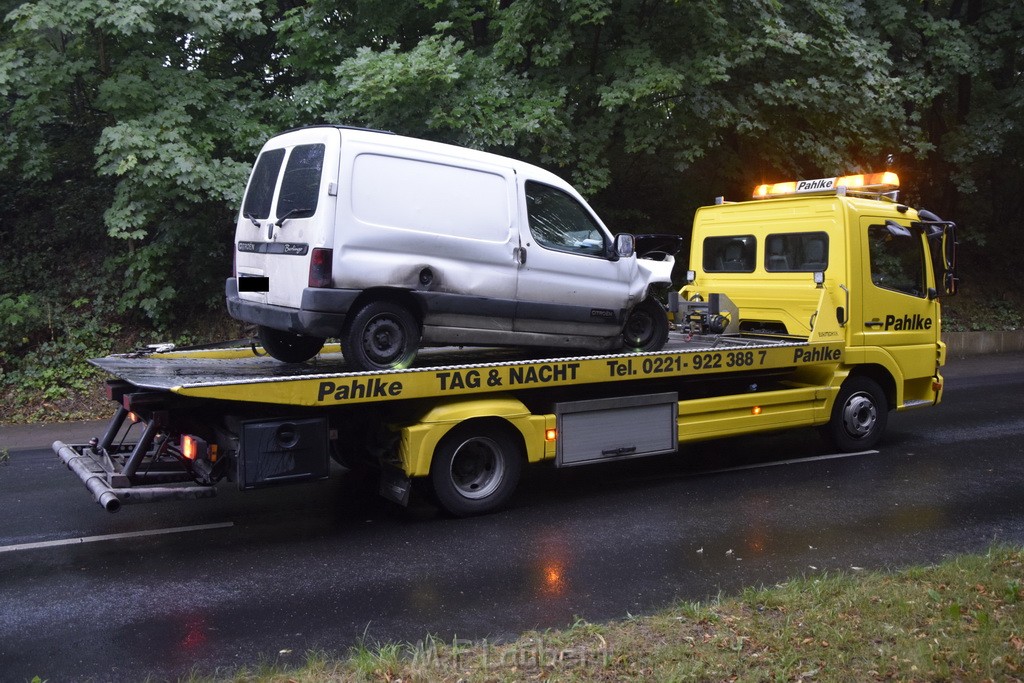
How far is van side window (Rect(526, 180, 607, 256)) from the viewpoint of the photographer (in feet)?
25.2

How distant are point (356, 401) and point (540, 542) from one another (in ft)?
5.38

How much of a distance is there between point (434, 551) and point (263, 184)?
3152 mm

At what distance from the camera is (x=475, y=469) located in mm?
7238

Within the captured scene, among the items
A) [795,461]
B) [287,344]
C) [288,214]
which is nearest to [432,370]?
[288,214]

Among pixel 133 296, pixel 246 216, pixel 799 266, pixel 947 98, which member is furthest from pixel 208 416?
pixel 947 98

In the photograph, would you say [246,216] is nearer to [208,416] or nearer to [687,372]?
[208,416]

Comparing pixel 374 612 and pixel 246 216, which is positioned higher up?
pixel 246 216

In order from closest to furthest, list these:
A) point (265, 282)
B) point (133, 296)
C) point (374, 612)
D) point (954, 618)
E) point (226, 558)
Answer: point (954, 618)
point (374, 612)
point (226, 558)
point (265, 282)
point (133, 296)

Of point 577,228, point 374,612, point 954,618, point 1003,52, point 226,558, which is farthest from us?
point 1003,52

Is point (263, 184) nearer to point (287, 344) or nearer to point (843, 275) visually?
point (287, 344)

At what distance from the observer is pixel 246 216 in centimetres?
739

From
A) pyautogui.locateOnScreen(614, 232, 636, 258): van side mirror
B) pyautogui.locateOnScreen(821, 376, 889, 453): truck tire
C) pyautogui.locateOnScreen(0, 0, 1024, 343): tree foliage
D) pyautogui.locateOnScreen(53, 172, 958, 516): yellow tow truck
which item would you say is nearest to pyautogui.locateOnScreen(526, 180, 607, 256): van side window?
pyautogui.locateOnScreen(614, 232, 636, 258): van side mirror

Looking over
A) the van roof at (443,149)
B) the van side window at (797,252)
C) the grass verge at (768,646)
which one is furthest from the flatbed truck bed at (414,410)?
the grass verge at (768,646)

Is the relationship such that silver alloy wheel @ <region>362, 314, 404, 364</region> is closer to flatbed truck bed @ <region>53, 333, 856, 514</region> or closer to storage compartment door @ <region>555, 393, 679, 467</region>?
flatbed truck bed @ <region>53, 333, 856, 514</region>
